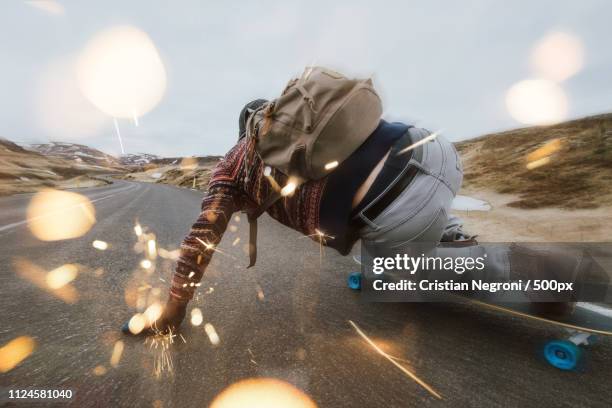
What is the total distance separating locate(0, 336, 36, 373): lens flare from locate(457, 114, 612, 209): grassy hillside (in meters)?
8.91

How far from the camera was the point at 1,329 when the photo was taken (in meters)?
1.89

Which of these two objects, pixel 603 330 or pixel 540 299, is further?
pixel 540 299

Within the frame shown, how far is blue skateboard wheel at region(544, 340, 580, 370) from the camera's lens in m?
1.48

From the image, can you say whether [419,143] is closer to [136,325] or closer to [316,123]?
[316,123]

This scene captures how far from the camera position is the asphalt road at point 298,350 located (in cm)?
135

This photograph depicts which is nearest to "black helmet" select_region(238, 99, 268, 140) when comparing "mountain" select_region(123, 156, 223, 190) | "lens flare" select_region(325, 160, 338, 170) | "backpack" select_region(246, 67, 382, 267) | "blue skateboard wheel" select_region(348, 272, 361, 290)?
"backpack" select_region(246, 67, 382, 267)

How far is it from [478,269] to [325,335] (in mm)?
1086

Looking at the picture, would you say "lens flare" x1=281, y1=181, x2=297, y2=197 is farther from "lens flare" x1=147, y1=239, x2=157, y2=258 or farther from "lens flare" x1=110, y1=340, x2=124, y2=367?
"lens flare" x1=147, y1=239, x2=157, y2=258

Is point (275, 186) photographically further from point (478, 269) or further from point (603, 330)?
point (603, 330)

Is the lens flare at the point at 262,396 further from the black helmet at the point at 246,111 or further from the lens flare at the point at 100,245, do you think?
the lens flare at the point at 100,245

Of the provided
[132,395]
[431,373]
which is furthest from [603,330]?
[132,395]

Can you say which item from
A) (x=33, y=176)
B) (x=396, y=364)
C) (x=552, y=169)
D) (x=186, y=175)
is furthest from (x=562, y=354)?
(x=186, y=175)

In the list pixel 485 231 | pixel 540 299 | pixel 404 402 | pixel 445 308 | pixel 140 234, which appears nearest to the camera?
pixel 404 402

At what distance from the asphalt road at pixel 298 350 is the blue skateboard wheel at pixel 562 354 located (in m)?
0.04
